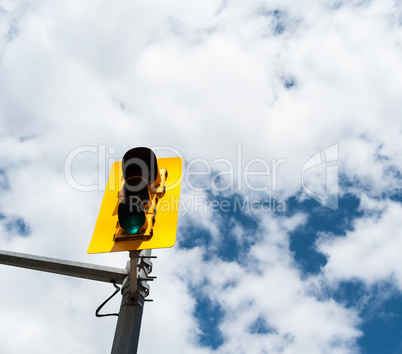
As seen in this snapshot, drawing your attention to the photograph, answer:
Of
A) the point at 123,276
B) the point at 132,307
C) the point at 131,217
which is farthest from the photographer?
the point at 123,276

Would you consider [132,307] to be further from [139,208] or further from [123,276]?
[139,208]

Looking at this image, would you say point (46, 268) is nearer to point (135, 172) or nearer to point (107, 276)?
point (107, 276)

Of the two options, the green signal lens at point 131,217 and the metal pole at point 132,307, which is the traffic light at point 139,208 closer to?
Answer: the green signal lens at point 131,217

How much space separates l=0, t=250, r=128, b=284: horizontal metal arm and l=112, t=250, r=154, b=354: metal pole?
0.17 metres

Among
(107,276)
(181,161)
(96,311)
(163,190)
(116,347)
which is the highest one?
(181,161)

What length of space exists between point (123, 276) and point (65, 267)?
1.65 feet

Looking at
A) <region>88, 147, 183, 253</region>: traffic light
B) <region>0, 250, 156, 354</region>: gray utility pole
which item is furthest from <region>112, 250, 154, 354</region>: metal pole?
<region>88, 147, 183, 253</region>: traffic light

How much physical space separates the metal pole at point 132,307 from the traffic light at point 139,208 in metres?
0.16

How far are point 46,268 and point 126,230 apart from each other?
100 centimetres

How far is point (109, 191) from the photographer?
3627mm

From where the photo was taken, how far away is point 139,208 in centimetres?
300

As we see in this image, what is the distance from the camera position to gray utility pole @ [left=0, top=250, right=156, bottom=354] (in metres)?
2.97

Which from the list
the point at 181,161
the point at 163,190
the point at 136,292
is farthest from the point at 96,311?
the point at 181,161

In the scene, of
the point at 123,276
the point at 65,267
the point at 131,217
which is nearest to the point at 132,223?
the point at 131,217
